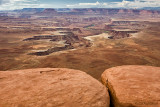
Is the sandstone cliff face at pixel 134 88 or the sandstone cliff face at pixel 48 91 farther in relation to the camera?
the sandstone cliff face at pixel 134 88

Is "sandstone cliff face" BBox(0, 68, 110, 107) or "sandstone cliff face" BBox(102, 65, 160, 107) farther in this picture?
"sandstone cliff face" BBox(102, 65, 160, 107)

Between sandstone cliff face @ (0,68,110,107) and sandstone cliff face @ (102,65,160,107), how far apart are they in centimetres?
94

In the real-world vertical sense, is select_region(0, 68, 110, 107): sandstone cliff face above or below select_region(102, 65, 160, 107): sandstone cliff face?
above

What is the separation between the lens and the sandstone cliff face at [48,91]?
315 inches

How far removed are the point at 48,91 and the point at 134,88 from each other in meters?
5.97

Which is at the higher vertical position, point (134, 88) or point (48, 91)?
point (48, 91)

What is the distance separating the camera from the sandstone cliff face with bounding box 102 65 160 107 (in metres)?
8.80

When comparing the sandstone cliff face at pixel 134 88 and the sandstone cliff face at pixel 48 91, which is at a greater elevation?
the sandstone cliff face at pixel 48 91

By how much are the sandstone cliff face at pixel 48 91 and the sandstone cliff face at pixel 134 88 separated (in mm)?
943

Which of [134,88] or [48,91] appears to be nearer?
[48,91]

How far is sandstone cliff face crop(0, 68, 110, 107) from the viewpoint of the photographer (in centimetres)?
799

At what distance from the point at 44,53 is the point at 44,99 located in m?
51.4

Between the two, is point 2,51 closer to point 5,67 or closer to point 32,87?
point 5,67

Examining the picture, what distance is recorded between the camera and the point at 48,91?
8.88 m
